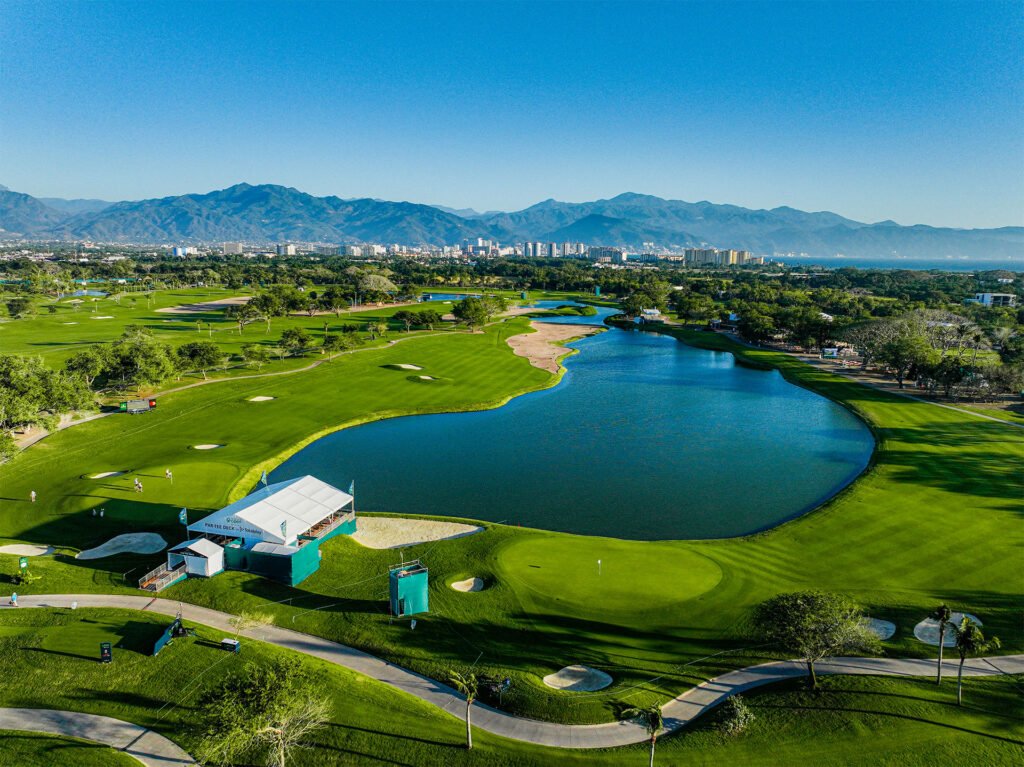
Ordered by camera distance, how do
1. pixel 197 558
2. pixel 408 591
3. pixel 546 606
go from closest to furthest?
pixel 408 591 → pixel 546 606 → pixel 197 558

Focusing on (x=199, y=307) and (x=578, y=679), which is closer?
(x=578, y=679)

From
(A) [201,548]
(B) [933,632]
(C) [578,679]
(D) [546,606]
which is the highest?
(A) [201,548]

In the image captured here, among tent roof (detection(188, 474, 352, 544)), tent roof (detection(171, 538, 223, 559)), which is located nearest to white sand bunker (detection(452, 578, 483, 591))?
tent roof (detection(188, 474, 352, 544))

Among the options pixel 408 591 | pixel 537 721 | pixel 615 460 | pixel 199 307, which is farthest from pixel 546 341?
pixel 537 721

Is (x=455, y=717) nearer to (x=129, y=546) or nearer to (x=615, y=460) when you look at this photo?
(x=129, y=546)

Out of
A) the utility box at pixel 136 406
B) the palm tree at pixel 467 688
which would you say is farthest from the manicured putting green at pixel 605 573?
the utility box at pixel 136 406

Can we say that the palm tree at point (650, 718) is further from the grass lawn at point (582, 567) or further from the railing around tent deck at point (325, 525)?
the railing around tent deck at point (325, 525)

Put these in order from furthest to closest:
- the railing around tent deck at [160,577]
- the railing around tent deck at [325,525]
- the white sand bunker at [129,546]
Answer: the white sand bunker at [129,546] < the railing around tent deck at [325,525] < the railing around tent deck at [160,577]
